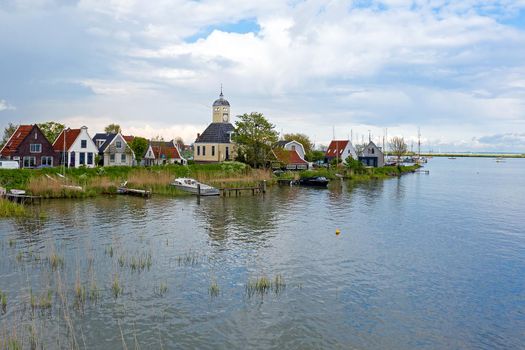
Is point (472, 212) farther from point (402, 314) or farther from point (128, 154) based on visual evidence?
point (128, 154)

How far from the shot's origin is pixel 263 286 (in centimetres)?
2094

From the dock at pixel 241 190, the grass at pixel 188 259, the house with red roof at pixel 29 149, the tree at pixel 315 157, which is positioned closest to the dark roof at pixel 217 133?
the tree at pixel 315 157

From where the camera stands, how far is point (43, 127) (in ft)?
296

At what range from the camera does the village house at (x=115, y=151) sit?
82.4 meters

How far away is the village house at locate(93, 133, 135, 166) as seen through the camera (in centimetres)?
8238

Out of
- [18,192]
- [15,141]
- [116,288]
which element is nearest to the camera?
[116,288]

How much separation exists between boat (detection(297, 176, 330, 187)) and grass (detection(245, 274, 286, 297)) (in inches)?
2267

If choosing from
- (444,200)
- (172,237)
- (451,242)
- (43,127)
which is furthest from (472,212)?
(43,127)

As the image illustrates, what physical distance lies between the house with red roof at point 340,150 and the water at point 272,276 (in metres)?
70.6

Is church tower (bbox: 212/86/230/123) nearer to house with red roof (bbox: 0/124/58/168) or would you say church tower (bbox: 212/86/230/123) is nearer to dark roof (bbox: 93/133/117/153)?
dark roof (bbox: 93/133/117/153)

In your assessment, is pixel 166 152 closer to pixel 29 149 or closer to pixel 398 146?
pixel 29 149

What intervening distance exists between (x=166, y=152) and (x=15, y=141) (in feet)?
108

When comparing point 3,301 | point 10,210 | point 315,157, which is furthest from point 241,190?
point 315,157

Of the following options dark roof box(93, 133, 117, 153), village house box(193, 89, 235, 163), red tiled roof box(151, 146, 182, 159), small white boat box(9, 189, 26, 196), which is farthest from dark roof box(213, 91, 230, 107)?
small white boat box(9, 189, 26, 196)
